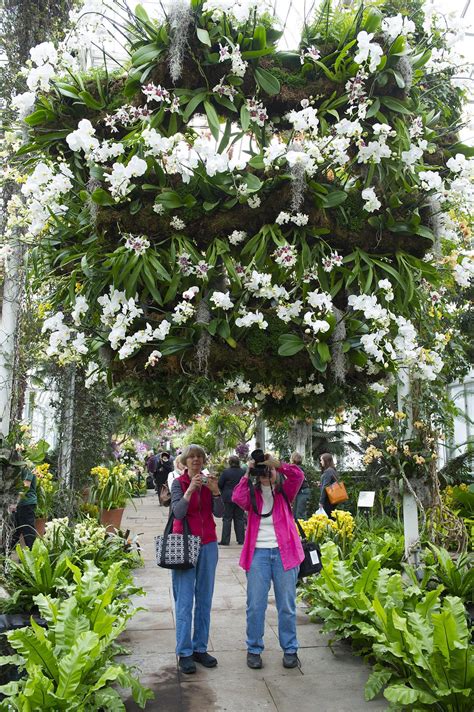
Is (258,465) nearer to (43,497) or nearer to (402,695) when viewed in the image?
(402,695)


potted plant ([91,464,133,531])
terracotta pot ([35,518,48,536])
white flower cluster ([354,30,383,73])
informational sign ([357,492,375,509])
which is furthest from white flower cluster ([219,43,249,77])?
potted plant ([91,464,133,531])

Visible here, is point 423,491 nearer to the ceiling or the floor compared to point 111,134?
nearer to the floor

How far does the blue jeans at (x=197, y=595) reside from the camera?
366cm

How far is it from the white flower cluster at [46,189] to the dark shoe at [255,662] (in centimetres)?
272

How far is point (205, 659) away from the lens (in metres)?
3.78

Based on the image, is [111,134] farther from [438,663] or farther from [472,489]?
[472,489]

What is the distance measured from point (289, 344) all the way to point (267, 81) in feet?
2.94

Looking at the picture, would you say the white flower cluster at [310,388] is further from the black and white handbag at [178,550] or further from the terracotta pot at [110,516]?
A: the terracotta pot at [110,516]

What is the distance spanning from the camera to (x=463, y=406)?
1073 centimetres

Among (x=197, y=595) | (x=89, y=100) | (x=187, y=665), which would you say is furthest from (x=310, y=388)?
(x=187, y=665)

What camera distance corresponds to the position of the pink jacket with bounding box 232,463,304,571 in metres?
3.76

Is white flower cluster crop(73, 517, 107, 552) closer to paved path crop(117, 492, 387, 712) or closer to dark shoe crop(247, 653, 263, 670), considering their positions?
paved path crop(117, 492, 387, 712)

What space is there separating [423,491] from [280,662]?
1.55 m

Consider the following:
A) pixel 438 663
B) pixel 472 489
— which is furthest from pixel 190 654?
pixel 472 489
